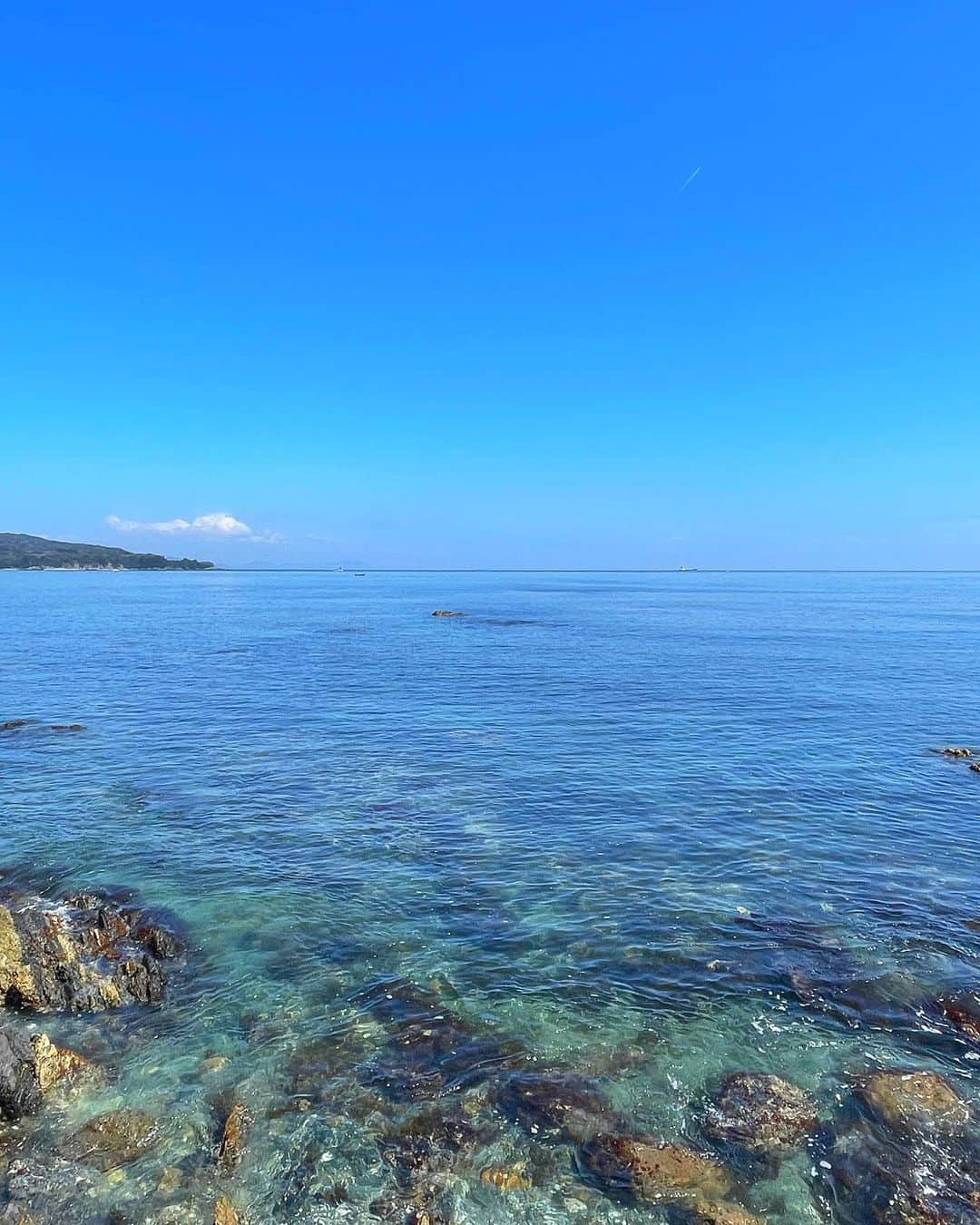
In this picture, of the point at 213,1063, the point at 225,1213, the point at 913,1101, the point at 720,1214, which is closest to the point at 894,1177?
the point at 913,1101

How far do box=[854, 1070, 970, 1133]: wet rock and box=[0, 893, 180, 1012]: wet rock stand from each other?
49.9ft

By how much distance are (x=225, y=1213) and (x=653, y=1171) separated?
6.85 meters

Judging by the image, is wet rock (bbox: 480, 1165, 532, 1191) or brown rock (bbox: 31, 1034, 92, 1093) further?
brown rock (bbox: 31, 1034, 92, 1093)

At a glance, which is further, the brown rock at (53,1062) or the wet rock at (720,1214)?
the brown rock at (53,1062)

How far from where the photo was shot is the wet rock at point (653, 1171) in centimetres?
1141

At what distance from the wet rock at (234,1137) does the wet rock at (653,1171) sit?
5.87m

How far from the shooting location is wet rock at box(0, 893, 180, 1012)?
16281 millimetres

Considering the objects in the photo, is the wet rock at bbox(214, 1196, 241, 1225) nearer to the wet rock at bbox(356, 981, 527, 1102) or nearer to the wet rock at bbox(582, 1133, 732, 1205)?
the wet rock at bbox(356, 981, 527, 1102)

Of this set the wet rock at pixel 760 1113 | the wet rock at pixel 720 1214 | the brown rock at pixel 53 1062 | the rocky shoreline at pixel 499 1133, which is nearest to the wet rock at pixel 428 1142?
the rocky shoreline at pixel 499 1133

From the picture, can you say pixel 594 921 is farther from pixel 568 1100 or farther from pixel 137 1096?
pixel 137 1096

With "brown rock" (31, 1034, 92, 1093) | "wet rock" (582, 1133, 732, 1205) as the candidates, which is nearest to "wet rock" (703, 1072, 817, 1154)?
"wet rock" (582, 1133, 732, 1205)

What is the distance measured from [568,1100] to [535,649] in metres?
68.0

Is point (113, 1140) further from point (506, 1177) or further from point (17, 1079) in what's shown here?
point (506, 1177)

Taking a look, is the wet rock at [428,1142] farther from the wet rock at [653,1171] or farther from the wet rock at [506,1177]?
the wet rock at [653,1171]
